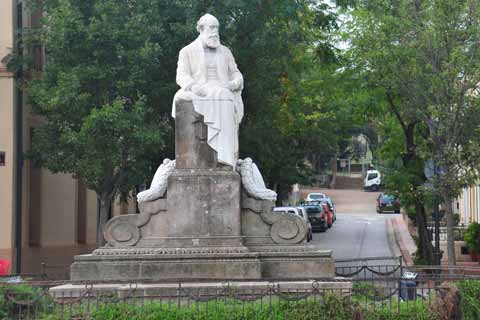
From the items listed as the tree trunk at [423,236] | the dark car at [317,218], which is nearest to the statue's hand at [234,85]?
the tree trunk at [423,236]

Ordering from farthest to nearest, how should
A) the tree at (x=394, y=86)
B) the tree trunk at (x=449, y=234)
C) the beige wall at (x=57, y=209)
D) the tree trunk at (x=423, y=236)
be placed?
1. the tree trunk at (x=423, y=236)
2. the beige wall at (x=57, y=209)
3. the tree at (x=394, y=86)
4. the tree trunk at (x=449, y=234)

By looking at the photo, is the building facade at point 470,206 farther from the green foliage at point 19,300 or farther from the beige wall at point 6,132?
the green foliage at point 19,300

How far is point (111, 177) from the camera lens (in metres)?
22.4

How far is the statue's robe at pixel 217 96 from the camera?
47.6 ft

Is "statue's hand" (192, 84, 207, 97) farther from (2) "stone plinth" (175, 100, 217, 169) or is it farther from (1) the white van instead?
(1) the white van

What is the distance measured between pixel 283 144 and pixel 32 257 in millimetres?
11201

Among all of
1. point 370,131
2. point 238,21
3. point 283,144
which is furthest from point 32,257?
point 370,131

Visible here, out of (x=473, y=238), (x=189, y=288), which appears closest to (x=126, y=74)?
(x=189, y=288)

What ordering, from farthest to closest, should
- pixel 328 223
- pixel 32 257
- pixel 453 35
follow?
1. pixel 328 223
2. pixel 32 257
3. pixel 453 35

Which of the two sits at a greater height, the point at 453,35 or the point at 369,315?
the point at 453,35

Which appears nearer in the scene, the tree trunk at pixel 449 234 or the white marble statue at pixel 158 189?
the white marble statue at pixel 158 189

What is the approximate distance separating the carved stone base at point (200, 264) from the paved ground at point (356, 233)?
17.7 m

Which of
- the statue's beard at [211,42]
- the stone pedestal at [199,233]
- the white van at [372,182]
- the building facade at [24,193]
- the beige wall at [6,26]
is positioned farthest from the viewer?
the white van at [372,182]

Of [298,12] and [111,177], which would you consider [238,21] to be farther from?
[111,177]
